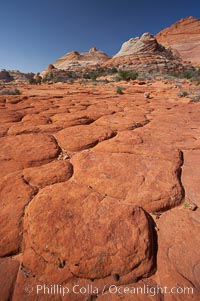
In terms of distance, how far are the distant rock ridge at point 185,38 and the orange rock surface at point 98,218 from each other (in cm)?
4379

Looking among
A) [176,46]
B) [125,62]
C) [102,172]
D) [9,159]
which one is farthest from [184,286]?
[176,46]

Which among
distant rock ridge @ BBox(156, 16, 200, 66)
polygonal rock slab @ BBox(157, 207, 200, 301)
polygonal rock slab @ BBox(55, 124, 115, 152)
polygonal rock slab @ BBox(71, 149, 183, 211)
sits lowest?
polygonal rock slab @ BBox(157, 207, 200, 301)

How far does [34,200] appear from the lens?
60.7 inches

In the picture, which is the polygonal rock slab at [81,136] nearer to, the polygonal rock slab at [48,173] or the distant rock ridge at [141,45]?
the polygonal rock slab at [48,173]

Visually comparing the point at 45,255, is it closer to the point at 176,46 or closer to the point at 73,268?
the point at 73,268

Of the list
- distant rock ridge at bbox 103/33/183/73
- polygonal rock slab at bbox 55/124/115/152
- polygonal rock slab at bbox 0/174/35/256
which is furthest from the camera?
distant rock ridge at bbox 103/33/183/73

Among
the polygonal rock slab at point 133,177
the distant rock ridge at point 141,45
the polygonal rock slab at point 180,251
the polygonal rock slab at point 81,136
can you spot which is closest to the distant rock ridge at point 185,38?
the distant rock ridge at point 141,45

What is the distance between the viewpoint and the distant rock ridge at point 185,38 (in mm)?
42550

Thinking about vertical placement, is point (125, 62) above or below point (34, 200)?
above

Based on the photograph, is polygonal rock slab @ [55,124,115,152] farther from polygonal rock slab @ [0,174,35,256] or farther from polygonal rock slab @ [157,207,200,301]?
polygonal rock slab @ [157,207,200,301]

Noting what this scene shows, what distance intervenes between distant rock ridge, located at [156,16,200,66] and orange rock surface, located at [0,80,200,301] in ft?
144

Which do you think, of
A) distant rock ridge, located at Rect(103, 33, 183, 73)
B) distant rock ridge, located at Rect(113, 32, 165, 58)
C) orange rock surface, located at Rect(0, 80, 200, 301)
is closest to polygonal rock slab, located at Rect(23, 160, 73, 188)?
orange rock surface, located at Rect(0, 80, 200, 301)

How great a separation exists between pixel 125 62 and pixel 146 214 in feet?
90.0

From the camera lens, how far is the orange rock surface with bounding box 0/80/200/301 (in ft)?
3.68
